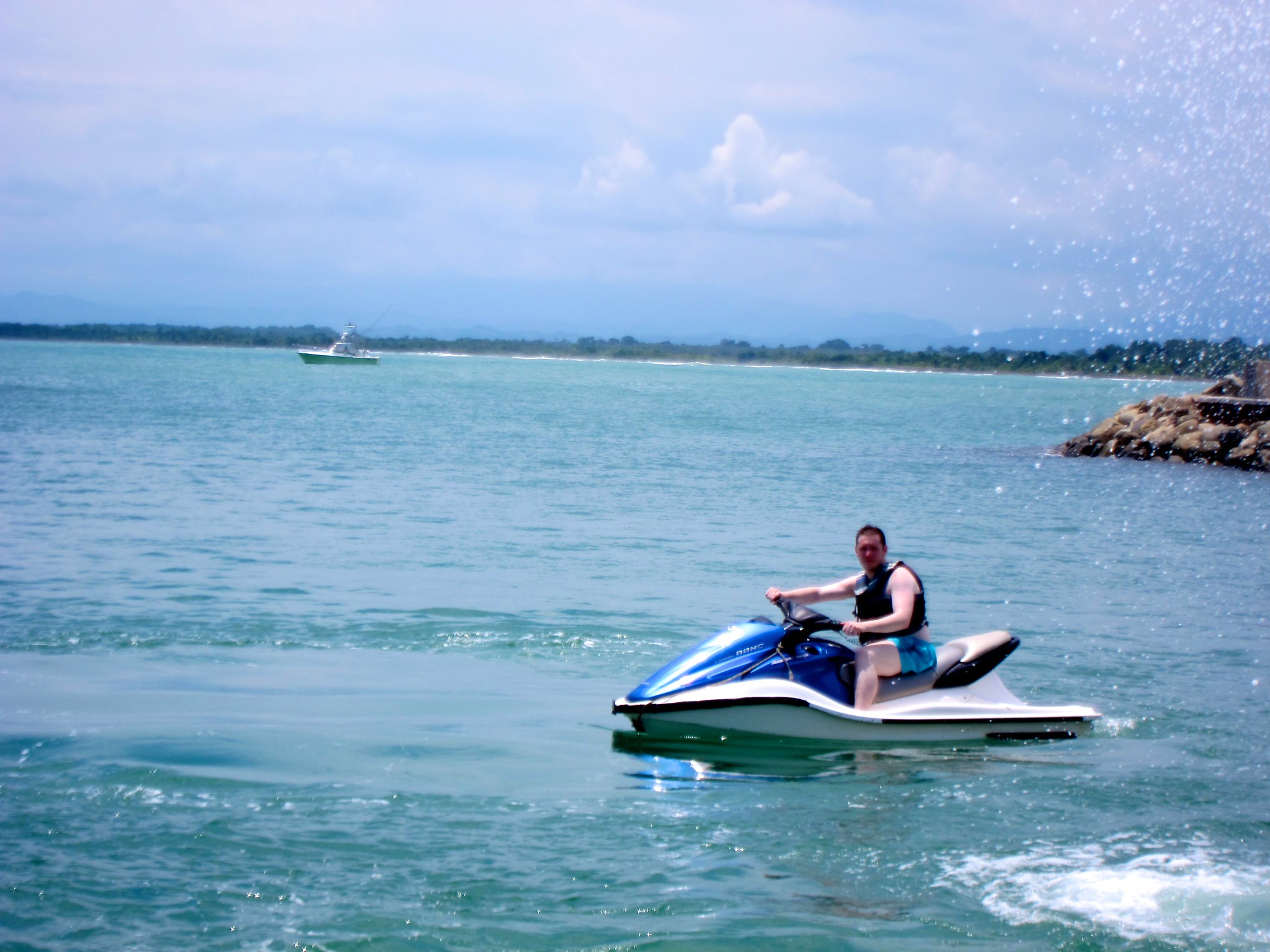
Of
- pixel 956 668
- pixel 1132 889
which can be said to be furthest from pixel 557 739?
pixel 1132 889

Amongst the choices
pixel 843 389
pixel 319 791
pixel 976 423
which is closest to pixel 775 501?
pixel 319 791

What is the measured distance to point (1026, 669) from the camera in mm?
11641

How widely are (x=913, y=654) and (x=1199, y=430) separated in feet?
101

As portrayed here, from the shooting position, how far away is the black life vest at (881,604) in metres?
8.72

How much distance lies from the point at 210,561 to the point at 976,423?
5194 cm

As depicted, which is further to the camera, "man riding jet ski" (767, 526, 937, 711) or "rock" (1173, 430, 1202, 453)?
"rock" (1173, 430, 1202, 453)

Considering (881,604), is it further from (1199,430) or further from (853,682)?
(1199,430)

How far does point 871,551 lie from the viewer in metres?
8.73

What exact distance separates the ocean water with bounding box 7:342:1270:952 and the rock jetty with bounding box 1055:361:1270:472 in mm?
9616

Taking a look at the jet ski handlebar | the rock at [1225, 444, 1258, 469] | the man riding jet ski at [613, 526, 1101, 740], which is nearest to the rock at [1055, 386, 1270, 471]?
the rock at [1225, 444, 1258, 469]

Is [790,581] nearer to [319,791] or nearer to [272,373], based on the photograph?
[319,791]

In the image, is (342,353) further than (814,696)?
Yes

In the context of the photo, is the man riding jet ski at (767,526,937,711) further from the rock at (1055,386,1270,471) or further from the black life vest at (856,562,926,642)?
the rock at (1055,386,1270,471)

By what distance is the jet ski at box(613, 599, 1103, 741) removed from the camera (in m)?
8.49
